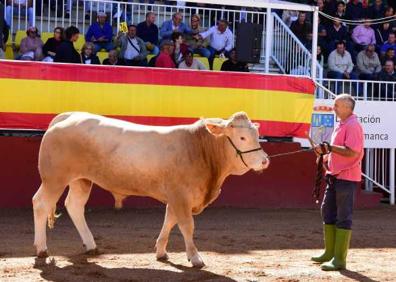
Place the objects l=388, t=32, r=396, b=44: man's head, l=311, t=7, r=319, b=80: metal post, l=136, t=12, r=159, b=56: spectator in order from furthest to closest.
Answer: l=388, t=32, r=396, b=44: man's head, l=136, t=12, r=159, b=56: spectator, l=311, t=7, r=319, b=80: metal post

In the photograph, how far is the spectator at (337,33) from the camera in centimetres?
1886

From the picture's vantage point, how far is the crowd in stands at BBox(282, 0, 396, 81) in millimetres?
17969

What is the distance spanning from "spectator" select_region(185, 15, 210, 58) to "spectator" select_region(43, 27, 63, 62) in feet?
9.29

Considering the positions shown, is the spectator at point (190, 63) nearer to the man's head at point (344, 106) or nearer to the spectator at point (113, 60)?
the spectator at point (113, 60)

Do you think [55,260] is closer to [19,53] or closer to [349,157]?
[349,157]

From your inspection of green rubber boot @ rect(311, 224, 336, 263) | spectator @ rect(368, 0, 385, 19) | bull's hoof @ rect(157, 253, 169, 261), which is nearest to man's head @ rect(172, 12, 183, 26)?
spectator @ rect(368, 0, 385, 19)

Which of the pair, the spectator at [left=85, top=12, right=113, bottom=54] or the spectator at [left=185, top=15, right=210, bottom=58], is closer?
the spectator at [left=85, top=12, right=113, bottom=54]

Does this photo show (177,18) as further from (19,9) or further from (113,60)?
(19,9)

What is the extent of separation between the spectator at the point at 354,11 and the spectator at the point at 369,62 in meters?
1.88

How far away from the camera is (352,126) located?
352 inches

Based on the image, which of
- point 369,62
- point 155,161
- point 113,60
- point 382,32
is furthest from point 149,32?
point 155,161

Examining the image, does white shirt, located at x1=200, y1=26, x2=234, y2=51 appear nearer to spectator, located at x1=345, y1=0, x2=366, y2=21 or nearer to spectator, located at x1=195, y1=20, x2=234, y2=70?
spectator, located at x1=195, y1=20, x2=234, y2=70

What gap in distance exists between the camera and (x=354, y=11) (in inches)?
798

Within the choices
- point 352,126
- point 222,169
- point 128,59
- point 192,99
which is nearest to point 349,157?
point 352,126
